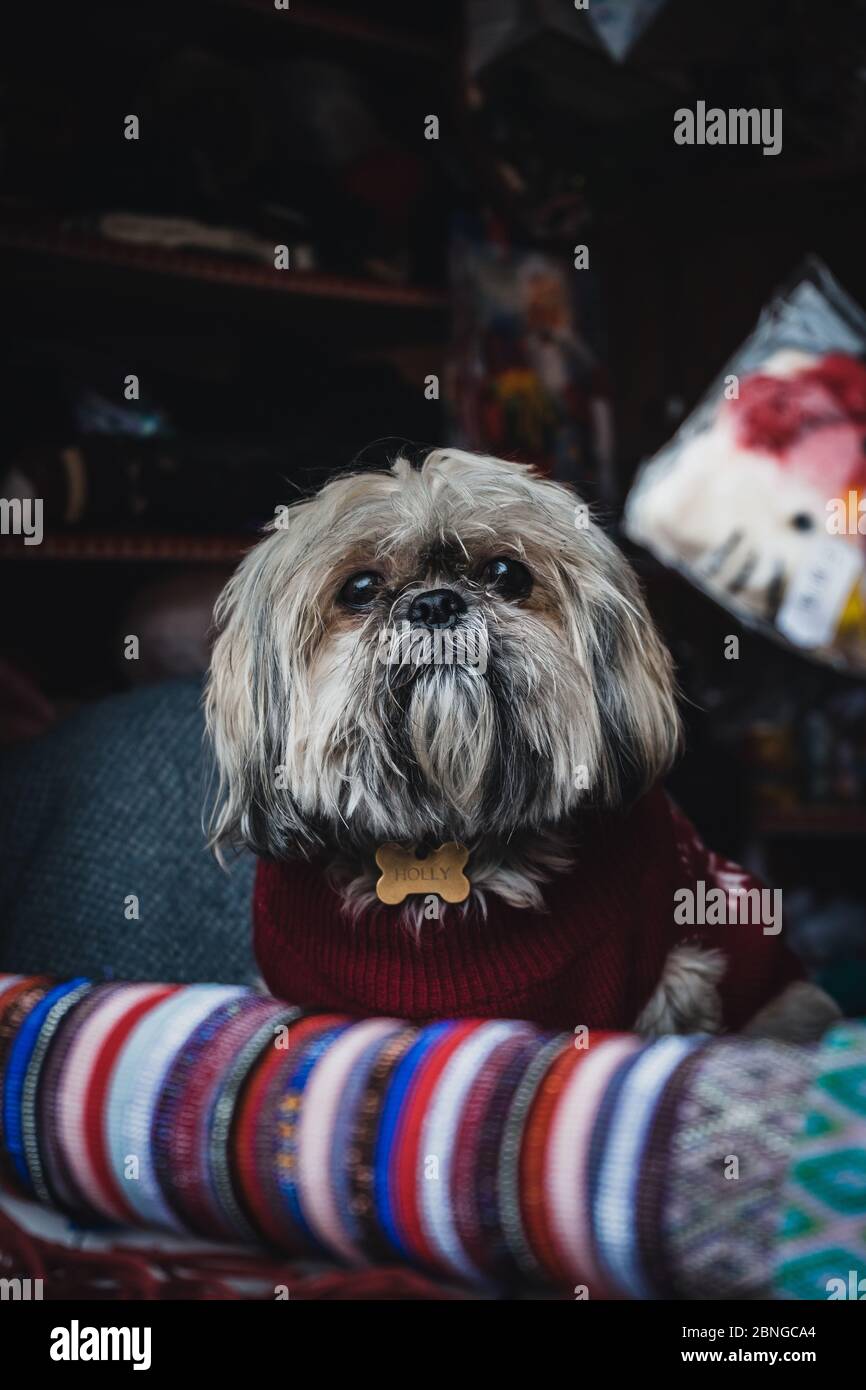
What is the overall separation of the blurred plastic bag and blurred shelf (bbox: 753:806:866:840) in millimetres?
864

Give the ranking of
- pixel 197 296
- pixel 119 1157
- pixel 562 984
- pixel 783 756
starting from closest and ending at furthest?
pixel 119 1157
pixel 562 984
pixel 197 296
pixel 783 756

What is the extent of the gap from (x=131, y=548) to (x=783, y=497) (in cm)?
112

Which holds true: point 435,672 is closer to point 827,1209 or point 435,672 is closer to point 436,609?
point 436,609

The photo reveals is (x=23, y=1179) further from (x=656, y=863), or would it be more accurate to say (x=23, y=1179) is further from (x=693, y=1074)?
(x=656, y=863)

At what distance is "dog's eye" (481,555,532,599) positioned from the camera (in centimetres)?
120

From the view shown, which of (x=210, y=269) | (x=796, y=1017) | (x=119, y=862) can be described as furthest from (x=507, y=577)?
(x=210, y=269)

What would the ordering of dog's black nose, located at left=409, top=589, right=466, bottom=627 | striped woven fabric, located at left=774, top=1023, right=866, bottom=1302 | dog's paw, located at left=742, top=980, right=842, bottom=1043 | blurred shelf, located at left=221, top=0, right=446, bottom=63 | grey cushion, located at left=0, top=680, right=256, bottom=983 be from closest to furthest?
striped woven fabric, located at left=774, top=1023, right=866, bottom=1302, dog's black nose, located at left=409, top=589, right=466, bottom=627, dog's paw, located at left=742, top=980, right=842, bottom=1043, grey cushion, located at left=0, top=680, right=256, bottom=983, blurred shelf, located at left=221, top=0, right=446, bottom=63

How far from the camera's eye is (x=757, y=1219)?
0.60 m

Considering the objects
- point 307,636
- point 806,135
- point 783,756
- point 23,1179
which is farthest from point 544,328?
point 23,1179

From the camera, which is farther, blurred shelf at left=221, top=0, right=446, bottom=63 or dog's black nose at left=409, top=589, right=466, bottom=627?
blurred shelf at left=221, top=0, right=446, bottom=63

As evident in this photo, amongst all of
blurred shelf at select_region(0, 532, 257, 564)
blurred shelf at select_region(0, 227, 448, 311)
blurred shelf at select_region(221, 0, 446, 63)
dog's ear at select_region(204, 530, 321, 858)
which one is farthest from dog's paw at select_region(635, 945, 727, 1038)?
blurred shelf at select_region(221, 0, 446, 63)

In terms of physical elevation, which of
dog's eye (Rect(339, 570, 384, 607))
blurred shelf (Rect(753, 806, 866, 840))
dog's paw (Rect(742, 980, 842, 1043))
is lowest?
dog's paw (Rect(742, 980, 842, 1043))

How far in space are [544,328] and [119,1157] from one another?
2189 mm

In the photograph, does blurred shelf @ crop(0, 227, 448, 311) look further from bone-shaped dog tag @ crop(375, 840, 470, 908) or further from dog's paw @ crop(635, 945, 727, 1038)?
dog's paw @ crop(635, 945, 727, 1038)
